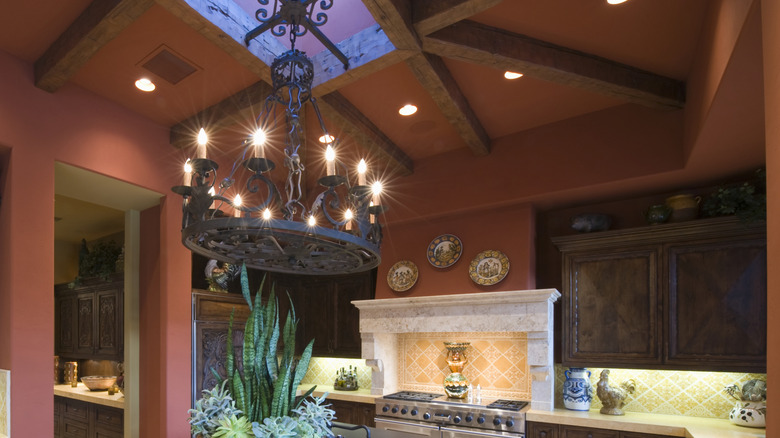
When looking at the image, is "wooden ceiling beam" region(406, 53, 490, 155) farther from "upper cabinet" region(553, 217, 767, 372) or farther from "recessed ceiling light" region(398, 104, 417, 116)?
"upper cabinet" region(553, 217, 767, 372)

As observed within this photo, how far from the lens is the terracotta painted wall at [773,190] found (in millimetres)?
1376

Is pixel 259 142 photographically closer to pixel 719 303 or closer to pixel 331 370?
pixel 719 303

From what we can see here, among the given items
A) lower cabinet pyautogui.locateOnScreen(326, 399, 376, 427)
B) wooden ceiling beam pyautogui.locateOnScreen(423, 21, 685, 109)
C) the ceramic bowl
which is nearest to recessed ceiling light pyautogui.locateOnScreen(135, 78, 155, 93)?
wooden ceiling beam pyautogui.locateOnScreen(423, 21, 685, 109)

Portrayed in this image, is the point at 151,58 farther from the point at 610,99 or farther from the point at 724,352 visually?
the point at 724,352

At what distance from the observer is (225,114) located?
4000 mm

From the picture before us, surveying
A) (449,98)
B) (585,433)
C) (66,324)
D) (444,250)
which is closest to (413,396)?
(444,250)

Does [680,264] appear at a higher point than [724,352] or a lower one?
higher

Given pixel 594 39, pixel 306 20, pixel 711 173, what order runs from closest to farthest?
pixel 306 20 < pixel 594 39 < pixel 711 173

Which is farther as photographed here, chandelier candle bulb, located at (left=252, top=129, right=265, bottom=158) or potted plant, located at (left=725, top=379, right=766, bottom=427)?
potted plant, located at (left=725, top=379, right=766, bottom=427)

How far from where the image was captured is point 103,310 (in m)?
5.95

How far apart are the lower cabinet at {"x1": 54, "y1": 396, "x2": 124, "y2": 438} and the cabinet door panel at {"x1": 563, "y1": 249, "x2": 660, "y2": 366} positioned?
4585 mm

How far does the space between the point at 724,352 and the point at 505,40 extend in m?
2.68

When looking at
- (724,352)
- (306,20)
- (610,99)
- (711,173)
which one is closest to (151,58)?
(306,20)

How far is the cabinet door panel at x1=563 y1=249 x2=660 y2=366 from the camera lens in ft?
12.8
